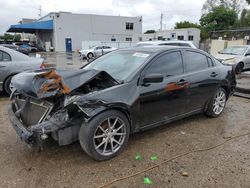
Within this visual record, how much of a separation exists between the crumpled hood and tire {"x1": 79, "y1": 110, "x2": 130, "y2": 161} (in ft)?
1.74

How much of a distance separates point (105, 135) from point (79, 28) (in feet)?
121

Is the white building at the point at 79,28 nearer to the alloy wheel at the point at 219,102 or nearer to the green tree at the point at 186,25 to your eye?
the green tree at the point at 186,25

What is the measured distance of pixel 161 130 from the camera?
4078 millimetres

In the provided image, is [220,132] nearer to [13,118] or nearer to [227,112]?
[227,112]

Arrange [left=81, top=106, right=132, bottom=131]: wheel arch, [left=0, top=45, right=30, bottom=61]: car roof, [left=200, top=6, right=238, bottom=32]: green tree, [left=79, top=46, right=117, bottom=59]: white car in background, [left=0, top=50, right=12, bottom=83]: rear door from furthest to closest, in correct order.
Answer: [left=200, top=6, right=238, bottom=32]: green tree
[left=79, top=46, right=117, bottom=59]: white car in background
[left=0, top=45, right=30, bottom=61]: car roof
[left=0, top=50, right=12, bottom=83]: rear door
[left=81, top=106, right=132, bottom=131]: wheel arch

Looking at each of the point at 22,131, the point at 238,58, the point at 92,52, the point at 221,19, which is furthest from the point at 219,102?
the point at 221,19

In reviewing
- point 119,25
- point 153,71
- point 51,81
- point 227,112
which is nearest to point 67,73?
point 51,81

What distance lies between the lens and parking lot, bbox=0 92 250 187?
2.66m

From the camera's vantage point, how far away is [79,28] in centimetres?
3712

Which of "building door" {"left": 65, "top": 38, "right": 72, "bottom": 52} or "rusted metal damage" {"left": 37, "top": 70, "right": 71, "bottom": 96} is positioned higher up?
"building door" {"left": 65, "top": 38, "right": 72, "bottom": 52}

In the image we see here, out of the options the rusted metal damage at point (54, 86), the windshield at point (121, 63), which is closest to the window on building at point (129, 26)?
the windshield at point (121, 63)

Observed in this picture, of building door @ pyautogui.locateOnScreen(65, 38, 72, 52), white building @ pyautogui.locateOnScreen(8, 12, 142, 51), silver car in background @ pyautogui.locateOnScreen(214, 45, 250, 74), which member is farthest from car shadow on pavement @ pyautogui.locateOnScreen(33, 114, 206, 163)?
building door @ pyautogui.locateOnScreen(65, 38, 72, 52)

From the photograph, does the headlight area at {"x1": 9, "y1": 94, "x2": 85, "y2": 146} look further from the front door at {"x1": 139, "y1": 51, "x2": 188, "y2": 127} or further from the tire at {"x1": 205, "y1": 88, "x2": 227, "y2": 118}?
the tire at {"x1": 205, "y1": 88, "x2": 227, "y2": 118}

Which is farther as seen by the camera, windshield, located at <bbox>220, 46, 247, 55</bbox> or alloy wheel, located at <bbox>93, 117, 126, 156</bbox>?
windshield, located at <bbox>220, 46, 247, 55</bbox>
